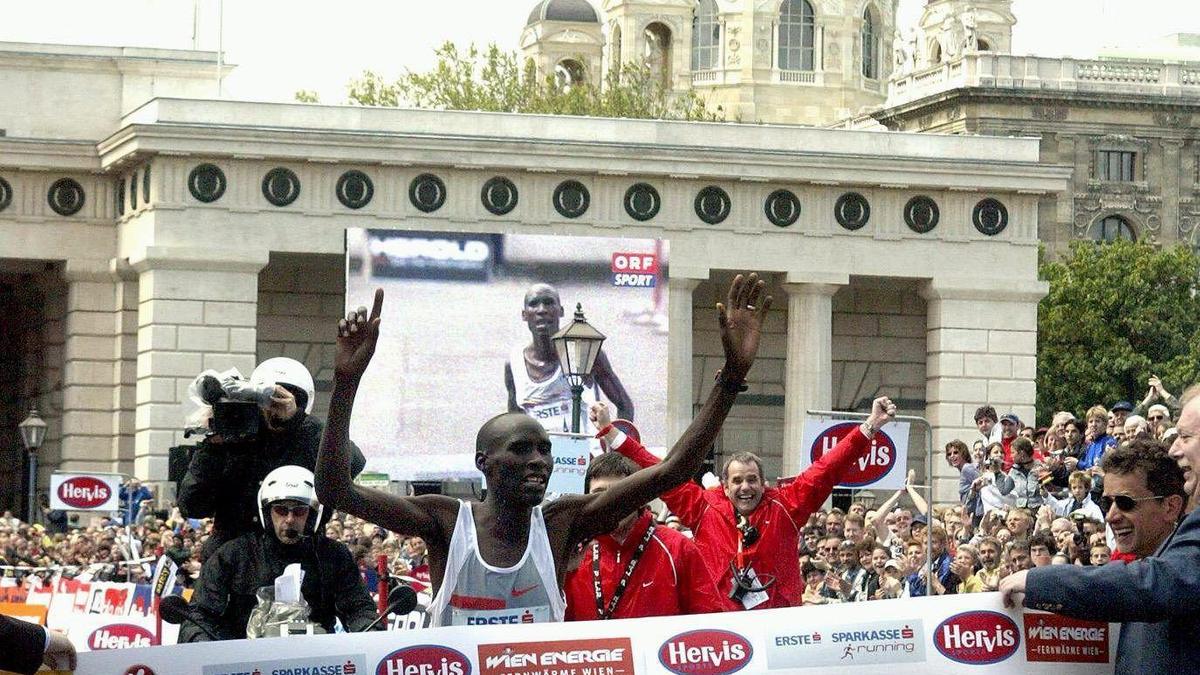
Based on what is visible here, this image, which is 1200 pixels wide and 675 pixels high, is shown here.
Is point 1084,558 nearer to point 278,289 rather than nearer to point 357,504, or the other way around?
point 357,504

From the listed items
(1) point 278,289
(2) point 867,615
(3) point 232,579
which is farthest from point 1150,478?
(1) point 278,289

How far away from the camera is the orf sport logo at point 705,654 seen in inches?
312

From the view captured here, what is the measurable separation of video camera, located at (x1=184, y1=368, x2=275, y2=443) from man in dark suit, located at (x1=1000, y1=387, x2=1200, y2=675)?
3.21 meters

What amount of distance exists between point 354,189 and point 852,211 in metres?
9.24

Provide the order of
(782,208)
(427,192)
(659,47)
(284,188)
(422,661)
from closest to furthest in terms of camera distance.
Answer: (422,661), (284,188), (427,192), (782,208), (659,47)

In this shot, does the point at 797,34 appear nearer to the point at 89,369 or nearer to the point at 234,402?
the point at 89,369

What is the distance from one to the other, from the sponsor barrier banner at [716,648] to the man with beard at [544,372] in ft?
136

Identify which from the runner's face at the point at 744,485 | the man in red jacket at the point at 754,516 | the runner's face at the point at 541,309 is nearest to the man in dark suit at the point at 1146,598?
the man in red jacket at the point at 754,516

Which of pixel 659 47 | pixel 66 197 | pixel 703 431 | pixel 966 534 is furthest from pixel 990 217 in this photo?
pixel 659 47

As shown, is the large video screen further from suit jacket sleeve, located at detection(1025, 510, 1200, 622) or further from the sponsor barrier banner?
suit jacket sleeve, located at detection(1025, 510, 1200, 622)

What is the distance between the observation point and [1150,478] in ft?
24.9

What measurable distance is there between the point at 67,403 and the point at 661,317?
36.3 feet

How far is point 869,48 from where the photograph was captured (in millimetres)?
124188

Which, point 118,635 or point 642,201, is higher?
point 642,201
